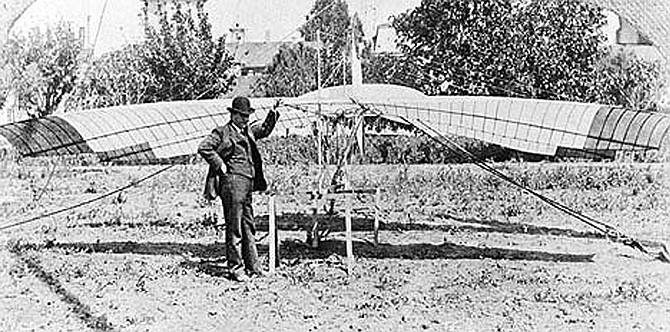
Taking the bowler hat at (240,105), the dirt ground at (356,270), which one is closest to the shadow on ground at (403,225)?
the dirt ground at (356,270)

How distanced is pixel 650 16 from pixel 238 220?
3777mm

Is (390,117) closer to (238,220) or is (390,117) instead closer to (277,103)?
(277,103)

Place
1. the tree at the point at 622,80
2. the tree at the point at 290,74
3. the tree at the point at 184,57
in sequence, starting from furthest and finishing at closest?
the tree at the point at 622,80 → the tree at the point at 290,74 → the tree at the point at 184,57

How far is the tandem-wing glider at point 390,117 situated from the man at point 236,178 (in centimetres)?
80

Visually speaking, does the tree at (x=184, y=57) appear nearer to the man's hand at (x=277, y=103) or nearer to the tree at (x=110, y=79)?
the tree at (x=110, y=79)

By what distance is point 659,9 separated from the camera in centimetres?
391

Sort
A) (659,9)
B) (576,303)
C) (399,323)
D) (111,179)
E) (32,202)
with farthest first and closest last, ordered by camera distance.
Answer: (111,179) < (32,202) < (576,303) < (399,323) < (659,9)

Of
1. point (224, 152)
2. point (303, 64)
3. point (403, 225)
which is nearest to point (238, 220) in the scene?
point (224, 152)

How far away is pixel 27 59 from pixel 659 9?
17.7 meters

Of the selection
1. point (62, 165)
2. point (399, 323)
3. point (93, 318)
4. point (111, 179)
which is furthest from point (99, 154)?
point (62, 165)

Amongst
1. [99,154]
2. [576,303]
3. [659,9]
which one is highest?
[659,9]

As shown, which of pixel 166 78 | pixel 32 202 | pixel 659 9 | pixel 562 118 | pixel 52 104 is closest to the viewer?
pixel 659 9

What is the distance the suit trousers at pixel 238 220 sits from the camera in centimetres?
655

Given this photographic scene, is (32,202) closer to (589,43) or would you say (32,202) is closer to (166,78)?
(166,78)
